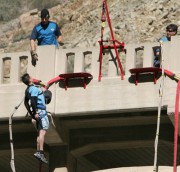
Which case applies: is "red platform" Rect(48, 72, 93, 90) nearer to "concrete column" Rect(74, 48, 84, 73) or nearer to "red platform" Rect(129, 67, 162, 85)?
"concrete column" Rect(74, 48, 84, 73)

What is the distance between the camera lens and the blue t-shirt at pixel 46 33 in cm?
2197

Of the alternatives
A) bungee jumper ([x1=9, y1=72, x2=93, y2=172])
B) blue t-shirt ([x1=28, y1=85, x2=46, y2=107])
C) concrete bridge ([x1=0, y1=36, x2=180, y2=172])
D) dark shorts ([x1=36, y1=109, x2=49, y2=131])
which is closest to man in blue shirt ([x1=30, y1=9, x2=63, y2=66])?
concrete bridge ([x1=0, y1=36, x2=180, y2=172])

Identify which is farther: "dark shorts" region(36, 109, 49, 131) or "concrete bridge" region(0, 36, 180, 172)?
"concrete bridge" region(0, 36, 180, 172)

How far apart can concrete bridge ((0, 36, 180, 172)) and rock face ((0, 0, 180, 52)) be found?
84.5 feet

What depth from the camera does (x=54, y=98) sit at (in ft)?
70.8

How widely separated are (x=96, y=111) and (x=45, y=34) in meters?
2.14

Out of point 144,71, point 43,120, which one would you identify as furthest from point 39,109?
point 144,71

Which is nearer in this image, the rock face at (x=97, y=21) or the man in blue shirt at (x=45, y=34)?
the man in blue shirt at (x=45, y=34)

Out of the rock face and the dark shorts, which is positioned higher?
the rock face

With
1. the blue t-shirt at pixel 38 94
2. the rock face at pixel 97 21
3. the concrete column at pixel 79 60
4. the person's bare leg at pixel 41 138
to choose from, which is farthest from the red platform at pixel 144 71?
the rock face at pixel 97 21

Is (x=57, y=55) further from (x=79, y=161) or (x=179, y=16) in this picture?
(x=179, y=16)

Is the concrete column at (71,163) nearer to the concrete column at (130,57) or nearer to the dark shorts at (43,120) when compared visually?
the dark shorts at (43,120)

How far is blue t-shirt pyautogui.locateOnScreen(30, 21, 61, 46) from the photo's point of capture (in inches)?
865

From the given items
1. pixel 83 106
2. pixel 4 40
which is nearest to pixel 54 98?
pixel 83 106
